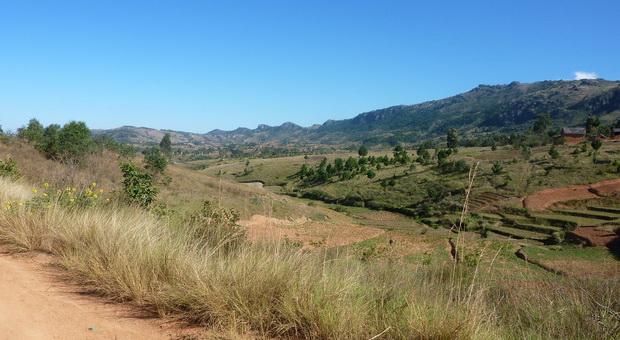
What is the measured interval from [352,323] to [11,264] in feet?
14.0

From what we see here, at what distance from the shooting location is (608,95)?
179375 millimetres

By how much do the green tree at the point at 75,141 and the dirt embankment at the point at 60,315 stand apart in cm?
2996

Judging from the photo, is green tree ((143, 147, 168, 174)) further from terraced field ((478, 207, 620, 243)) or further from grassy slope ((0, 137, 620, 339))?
grassy slope ((0, 137, 620, 339))

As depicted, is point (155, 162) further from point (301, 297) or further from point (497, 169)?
point (497, 169)

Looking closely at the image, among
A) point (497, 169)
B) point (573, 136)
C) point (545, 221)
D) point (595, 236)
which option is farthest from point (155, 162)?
point (573, 136)

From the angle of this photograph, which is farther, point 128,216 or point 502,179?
point 502,179

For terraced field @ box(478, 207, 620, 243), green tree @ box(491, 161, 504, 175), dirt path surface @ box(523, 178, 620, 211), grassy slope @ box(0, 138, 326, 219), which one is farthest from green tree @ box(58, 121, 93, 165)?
green tree @ box(491, 161, 504, 175)

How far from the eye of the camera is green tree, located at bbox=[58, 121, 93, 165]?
102ft

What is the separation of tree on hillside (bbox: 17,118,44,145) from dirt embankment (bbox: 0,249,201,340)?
36.4 m

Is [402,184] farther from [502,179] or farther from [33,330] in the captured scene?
[33,330]

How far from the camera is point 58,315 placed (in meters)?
3.47

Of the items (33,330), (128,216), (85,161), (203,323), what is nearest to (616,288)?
(203,323)

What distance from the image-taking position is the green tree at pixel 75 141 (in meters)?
31.0

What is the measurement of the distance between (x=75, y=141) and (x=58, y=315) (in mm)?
33024
